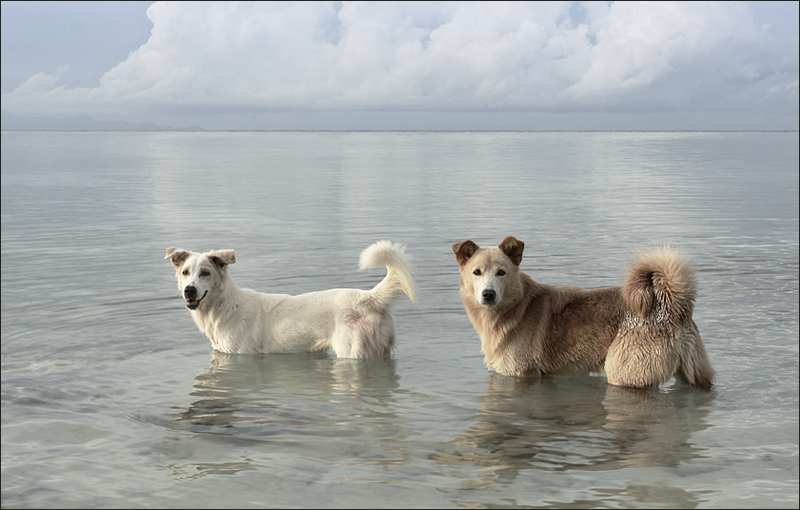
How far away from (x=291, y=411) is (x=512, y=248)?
3.13m

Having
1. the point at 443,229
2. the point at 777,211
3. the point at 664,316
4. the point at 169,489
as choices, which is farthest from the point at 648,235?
the point at 169,489

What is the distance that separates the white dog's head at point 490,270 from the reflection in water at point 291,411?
150 centimetres

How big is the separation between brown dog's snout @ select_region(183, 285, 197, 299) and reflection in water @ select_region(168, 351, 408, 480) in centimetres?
91

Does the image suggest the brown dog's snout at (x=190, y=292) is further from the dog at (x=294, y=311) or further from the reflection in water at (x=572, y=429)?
the reflection in water at (x=572, y=429)

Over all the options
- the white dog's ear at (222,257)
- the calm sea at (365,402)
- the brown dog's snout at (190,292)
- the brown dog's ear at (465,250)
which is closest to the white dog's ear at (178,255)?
the white dog's ear at (222,257)

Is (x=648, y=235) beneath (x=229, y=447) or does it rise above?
above

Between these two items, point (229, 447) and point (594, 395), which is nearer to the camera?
point (229, 447)

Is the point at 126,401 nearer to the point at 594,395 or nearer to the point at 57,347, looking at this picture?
the point at 57,347

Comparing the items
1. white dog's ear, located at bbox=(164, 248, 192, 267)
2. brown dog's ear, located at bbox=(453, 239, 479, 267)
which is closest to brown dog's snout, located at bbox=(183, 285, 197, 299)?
white dog's ear, located at bbox=(164, 248, 192, 267)

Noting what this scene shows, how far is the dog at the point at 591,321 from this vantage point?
819 centimetres

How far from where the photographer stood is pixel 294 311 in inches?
405

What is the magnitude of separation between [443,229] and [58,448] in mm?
15697

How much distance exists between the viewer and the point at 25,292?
44.2ft

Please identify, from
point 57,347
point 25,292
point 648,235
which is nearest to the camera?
point 57,347
